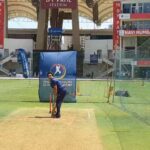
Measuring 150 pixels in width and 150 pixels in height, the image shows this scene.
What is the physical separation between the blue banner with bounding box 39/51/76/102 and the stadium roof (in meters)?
87.3

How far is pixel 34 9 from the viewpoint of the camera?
12762cm

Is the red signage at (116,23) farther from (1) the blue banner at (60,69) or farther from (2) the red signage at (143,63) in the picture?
(1) the blue banner at (60,69)

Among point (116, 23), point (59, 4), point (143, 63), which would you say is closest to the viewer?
point (143, 63)

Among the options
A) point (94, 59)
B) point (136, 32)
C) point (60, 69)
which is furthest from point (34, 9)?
point (60, 69)

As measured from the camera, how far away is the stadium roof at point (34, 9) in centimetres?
12388

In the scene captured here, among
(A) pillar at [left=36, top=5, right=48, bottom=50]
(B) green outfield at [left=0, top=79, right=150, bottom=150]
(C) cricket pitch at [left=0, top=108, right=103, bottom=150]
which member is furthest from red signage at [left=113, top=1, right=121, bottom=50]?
(C) cricket pitch at [left=0, top=108, right=103, bottom=150]

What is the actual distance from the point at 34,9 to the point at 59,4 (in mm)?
29640

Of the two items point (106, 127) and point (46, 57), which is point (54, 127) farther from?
point (46, 57)

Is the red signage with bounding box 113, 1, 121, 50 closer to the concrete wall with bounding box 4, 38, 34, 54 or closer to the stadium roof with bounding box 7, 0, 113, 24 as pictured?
the stadium roof with bounding box 7, 0, 113, 24

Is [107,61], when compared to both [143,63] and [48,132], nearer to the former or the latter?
[143,63]

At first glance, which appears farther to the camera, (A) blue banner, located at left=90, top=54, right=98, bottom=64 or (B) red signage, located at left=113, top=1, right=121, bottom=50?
(A) blue banner, located at left=90, top=54, right=98, bottom=64

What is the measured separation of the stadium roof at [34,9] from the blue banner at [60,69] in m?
87.3

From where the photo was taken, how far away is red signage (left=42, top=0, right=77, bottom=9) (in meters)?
98.6

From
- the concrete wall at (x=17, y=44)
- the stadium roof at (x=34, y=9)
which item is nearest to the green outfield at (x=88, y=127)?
the concrete wall at (x=17, y=44)
